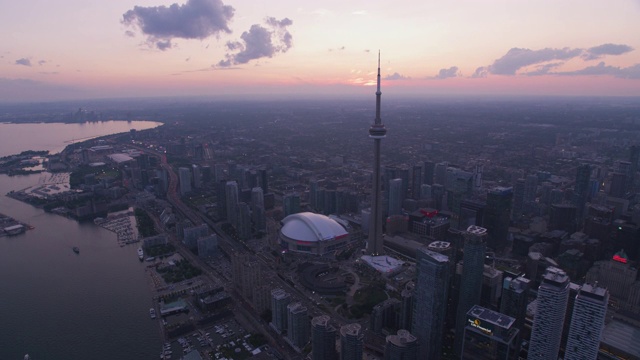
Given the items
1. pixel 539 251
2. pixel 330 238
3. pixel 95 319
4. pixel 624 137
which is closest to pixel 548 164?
pixel 624 137

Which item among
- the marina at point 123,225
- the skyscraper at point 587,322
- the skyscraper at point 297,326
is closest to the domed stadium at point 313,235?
the skyscraper at point 297,326

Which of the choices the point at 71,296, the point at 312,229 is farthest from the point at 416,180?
the point at 71,296

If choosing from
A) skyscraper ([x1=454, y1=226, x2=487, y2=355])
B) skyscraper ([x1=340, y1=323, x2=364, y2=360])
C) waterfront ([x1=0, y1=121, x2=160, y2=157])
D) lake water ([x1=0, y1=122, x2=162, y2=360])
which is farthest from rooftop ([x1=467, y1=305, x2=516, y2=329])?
waterfront ([x1=0, y1=121, x2=160, y2=157])

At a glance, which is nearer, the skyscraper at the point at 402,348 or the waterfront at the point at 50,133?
the skyscraper at the point at 402,348

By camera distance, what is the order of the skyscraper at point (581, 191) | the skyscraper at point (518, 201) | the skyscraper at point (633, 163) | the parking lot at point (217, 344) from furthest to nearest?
the skyscraper at point (633, 163) → the skyscraper at point (518, 201) → the skyscraper at point (581, 191) → the parking lot at point (217, 344)

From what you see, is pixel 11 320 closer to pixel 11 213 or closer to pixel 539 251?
pixel 11 213

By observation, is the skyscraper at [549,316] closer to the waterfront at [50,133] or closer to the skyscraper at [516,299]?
the skyscraper at [516,299]

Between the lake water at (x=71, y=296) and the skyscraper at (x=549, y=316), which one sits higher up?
the skyscraper at (x=549, y=316)
